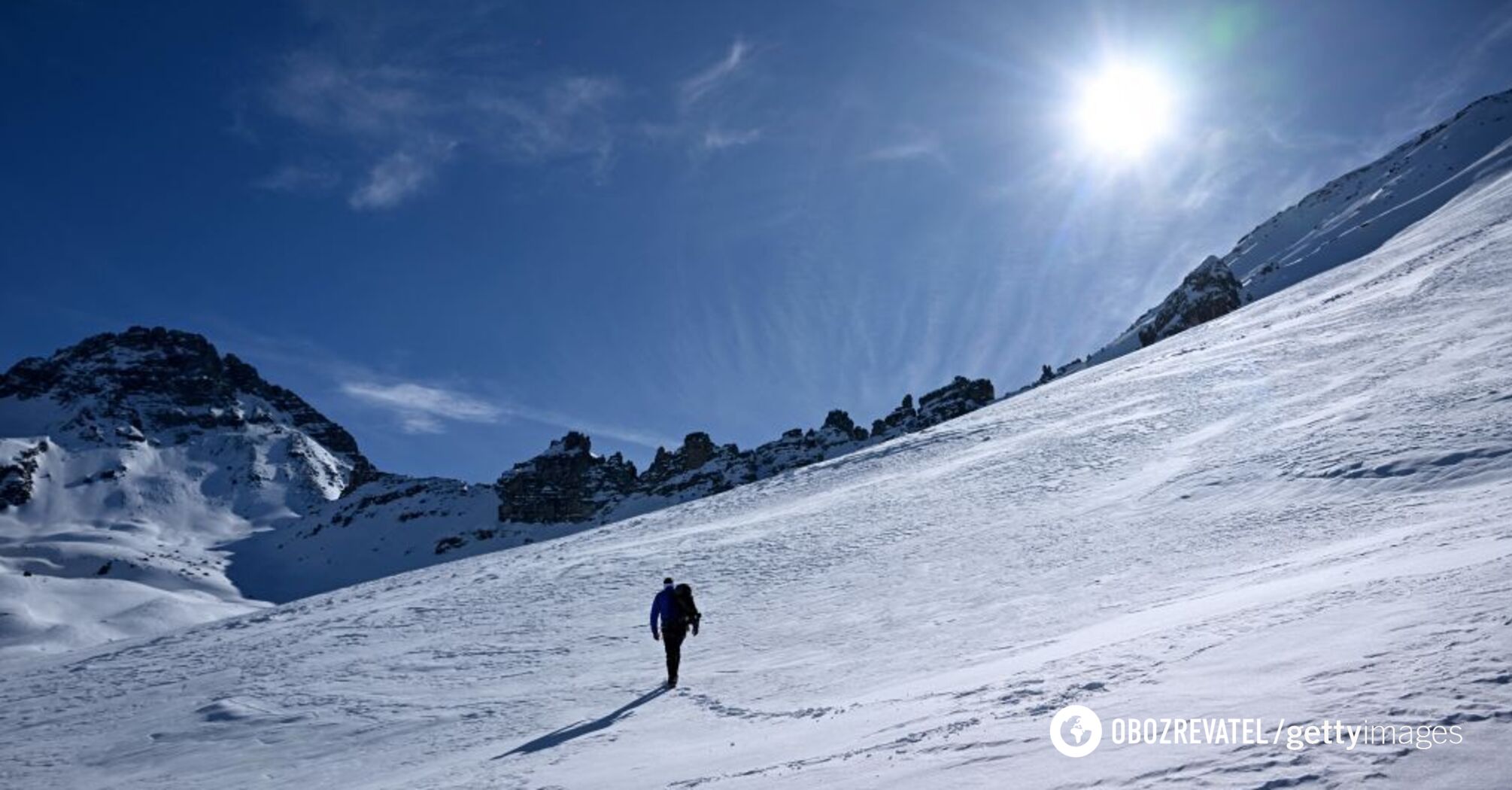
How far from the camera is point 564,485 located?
153 m

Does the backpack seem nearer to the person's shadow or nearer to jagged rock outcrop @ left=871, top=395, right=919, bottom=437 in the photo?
the person's shadow

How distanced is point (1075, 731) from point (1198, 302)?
100 m

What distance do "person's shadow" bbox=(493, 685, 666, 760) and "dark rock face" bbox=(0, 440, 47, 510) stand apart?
209096 mm

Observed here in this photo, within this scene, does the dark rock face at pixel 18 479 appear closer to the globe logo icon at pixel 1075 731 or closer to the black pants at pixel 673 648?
the black pants at pixel 673 648

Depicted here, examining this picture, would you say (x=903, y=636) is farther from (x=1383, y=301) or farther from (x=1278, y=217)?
(x=1278, y=217)

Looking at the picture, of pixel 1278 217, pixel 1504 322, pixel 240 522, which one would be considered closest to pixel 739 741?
pixel 1504 322

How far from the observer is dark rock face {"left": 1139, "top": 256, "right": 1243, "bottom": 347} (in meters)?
90.8

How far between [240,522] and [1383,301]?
197310mm

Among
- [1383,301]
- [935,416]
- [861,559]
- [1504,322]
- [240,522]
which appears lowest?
[861,559]

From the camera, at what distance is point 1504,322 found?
23375 mm

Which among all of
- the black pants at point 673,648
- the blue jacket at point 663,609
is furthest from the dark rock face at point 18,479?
the black pants at point 673,648

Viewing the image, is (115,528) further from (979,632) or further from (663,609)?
(979,632)

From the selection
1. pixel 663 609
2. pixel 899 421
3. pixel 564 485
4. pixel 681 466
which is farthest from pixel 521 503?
pixel 663 609

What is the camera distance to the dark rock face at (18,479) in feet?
539
